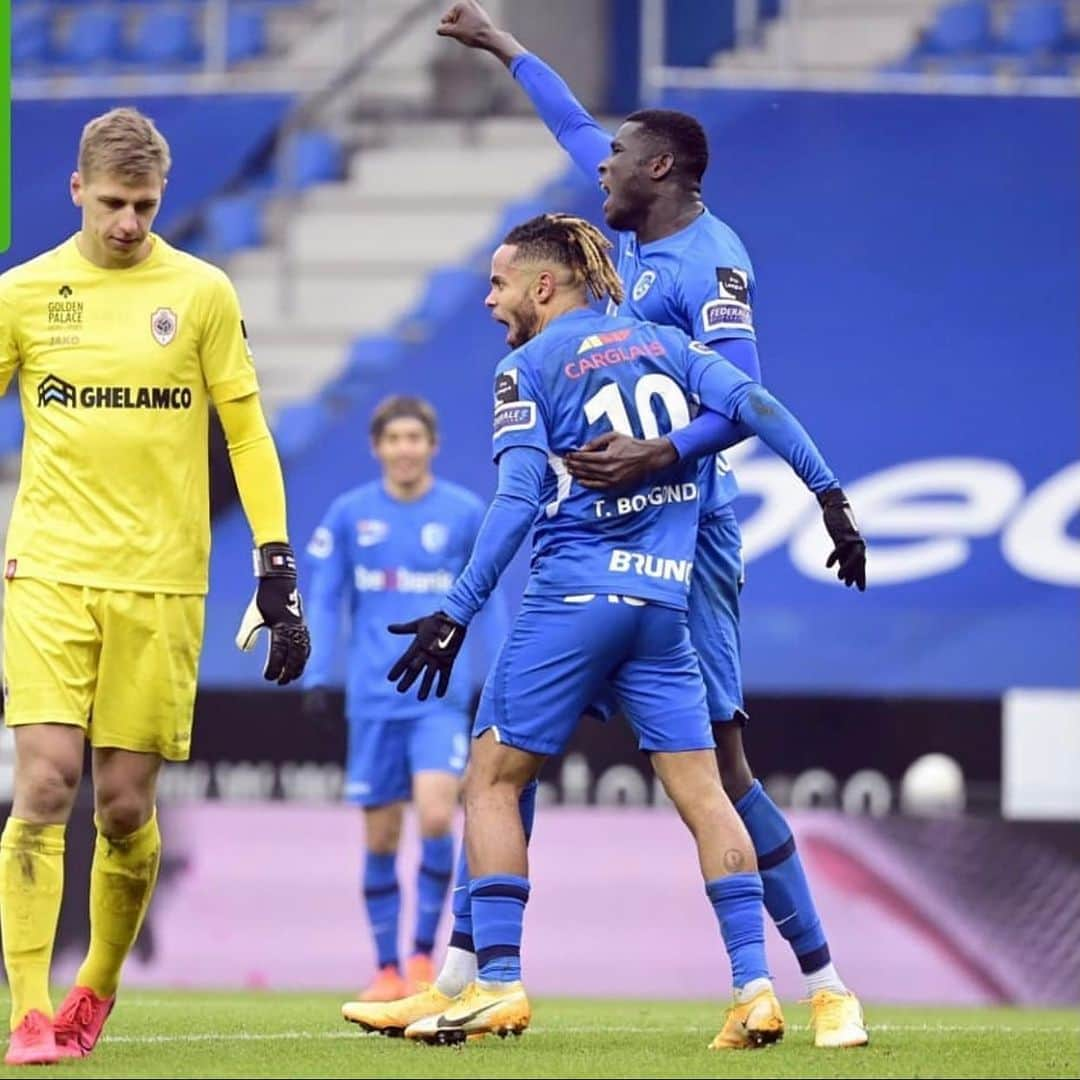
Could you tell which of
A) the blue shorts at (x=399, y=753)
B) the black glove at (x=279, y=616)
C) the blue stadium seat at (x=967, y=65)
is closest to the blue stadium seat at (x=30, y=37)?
the blue stadium seat at (x=967, y=65)

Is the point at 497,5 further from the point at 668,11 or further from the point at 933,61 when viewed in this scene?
the point at 933,61

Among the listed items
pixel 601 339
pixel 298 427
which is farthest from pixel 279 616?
pixel 298 427

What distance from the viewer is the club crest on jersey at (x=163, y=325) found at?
21.4 feet

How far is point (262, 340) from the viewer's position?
1617 centimetres

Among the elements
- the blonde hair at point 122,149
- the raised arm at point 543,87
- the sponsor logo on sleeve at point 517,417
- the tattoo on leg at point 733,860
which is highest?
the raised arm at point 543,87

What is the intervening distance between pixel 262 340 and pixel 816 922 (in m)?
9.66

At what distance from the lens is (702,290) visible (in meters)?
7.01

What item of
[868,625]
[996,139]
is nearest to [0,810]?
[868,625]

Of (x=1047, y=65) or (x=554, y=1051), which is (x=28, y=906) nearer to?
(x=554, y=1051)

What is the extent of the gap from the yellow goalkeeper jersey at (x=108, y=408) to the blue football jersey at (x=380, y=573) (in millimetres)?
4453

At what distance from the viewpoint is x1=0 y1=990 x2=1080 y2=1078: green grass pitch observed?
239 inches

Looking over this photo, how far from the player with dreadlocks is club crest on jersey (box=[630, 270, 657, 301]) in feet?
1.21

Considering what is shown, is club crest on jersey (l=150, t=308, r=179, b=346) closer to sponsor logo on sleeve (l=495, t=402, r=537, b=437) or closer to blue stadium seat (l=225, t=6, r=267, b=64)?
sponsor logo on sleeve (l=495, t=402, r=537, b=437)

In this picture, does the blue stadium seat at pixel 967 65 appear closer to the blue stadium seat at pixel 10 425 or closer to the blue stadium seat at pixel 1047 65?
the blue stadium seat at pixel 1047 65
